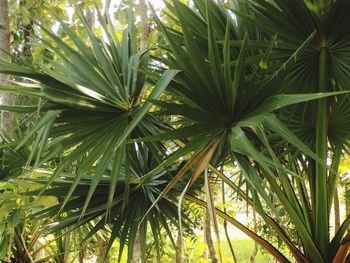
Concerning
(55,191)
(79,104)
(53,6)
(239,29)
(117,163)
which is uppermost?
(53,6)

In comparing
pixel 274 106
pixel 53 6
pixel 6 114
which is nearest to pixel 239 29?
pixel 274 106

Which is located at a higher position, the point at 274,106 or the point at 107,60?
the point at 107,60

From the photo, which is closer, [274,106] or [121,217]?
[274,106]

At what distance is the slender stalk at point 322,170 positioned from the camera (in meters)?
1.25

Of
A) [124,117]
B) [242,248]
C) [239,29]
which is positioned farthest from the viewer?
[242,248]

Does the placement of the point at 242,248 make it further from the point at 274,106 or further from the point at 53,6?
Answer: the point at 274,106

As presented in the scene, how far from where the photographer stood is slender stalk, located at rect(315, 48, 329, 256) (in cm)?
125

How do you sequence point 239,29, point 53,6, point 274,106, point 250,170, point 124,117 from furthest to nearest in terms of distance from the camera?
point 53,6
point 239,29
point 124,117
point 250,170
point 274,106

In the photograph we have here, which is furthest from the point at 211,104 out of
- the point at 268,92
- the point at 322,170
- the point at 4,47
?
the point at 4,47

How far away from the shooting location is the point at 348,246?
122cm

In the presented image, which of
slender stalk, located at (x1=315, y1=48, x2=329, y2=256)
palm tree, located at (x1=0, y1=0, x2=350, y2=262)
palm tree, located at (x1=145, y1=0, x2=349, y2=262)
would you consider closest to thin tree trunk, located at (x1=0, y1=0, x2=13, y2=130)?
palm tree, located at (x1=0, y1=0, x2=350, y2=262)

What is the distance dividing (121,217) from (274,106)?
0.88 meters

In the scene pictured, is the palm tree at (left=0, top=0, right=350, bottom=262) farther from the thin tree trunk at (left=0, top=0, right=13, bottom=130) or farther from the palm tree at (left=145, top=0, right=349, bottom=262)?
the thin tree trunk at (left=0, top=0, right=13, bottom=130)

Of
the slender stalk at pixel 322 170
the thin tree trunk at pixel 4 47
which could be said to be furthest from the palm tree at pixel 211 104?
the thin tree trunk at pixel 4 47
